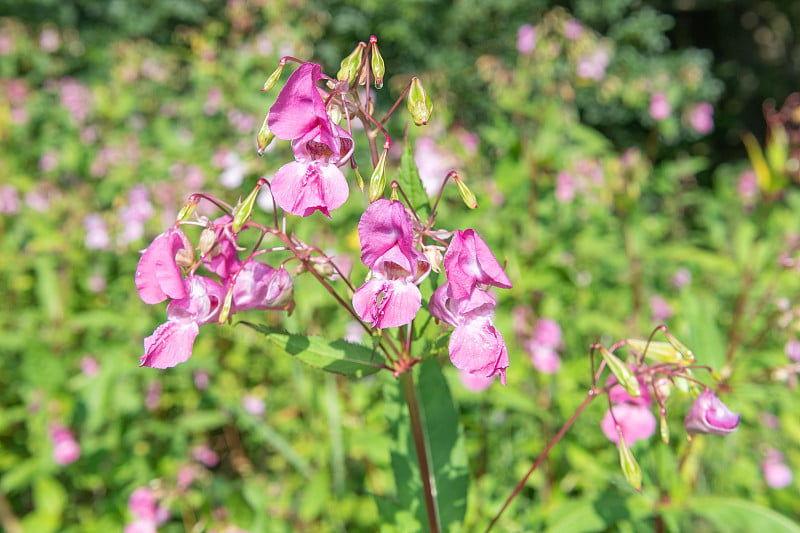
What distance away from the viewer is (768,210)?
2.51 m

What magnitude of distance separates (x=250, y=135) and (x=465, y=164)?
115cm

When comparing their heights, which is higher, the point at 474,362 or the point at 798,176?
the point at 474,362

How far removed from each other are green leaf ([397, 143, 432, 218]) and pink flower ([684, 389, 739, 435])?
2.08ft

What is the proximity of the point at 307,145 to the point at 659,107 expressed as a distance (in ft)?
12.9

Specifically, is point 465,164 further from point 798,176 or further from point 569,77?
point 798,176

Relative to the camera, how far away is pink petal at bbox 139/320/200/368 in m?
0.96

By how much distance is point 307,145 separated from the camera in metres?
0.97


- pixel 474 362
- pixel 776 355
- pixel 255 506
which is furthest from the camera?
pixel 776 355

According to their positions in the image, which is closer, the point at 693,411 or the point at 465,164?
the point at 693,411

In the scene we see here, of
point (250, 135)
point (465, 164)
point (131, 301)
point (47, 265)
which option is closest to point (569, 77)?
point (465, 164)

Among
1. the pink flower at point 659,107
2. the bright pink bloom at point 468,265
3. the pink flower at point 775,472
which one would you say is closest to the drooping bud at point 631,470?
the bright pink bloom at point 468,265

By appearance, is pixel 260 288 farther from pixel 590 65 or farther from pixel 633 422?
pixel 590 65

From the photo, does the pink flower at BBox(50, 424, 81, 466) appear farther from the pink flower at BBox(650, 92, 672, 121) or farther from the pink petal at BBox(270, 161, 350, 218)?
the pink flower at BBox(650, 92, 672, 121)

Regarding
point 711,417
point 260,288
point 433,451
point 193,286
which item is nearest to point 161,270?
point 193,286
